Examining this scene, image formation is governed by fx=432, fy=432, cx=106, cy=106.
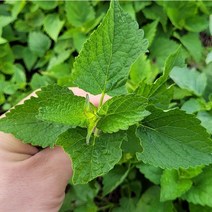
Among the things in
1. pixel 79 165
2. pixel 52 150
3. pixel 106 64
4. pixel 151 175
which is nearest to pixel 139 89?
pixel 106 64

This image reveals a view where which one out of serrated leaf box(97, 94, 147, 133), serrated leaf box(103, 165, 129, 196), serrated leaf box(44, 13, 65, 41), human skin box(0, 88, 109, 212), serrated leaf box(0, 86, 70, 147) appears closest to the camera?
serrated leaf box(97, 94, 147, 133)

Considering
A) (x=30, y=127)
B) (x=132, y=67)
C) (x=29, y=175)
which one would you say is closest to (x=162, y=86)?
(x=30, y=127)

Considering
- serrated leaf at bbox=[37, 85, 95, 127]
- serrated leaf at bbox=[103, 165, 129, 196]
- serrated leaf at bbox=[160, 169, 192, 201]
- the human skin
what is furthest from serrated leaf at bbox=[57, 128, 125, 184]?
serrated leaf at bbox=[103, 165, 129, 196]

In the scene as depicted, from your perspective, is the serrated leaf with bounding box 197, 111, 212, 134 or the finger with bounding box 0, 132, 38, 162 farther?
the serrated leaf with bounding box 197, 111, 212, 134

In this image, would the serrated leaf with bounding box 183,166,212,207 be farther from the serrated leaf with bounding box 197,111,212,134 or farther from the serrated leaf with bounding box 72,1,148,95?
the serrated leaf with bounding box 72,1,148,95

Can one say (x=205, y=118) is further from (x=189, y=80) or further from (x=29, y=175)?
(x=29, y=175)

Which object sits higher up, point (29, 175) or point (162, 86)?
point (162, 86)

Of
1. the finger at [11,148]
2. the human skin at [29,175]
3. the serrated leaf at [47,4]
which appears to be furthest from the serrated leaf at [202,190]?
the serrated leaf at [47,4]
